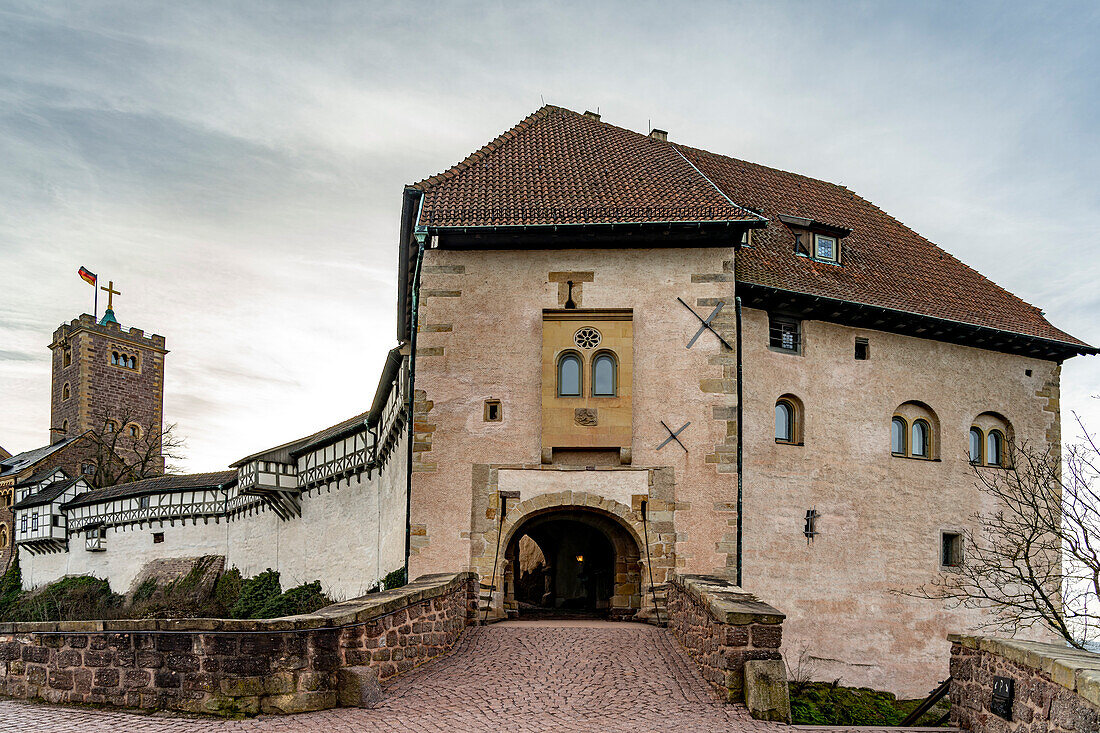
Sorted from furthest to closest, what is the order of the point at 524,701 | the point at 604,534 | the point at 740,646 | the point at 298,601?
the point at 298,601, the point at 604,534, the point at 740,646, the point at 524,701

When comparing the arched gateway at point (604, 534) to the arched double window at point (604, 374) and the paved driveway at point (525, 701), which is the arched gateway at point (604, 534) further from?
the paved driveway at point (525, 701)

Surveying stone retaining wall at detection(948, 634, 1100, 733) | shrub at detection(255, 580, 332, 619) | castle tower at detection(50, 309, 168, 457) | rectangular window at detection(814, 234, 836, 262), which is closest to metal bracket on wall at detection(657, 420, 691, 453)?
rectangular window at detection(814, 234, 836, 262)

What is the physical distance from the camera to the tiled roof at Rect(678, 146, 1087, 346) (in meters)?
21.5

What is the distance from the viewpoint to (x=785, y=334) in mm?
20938

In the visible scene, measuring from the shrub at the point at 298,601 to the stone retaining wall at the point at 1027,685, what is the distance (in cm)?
2092

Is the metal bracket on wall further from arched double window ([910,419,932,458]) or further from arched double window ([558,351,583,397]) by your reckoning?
arched double window ([910,419,932,458])

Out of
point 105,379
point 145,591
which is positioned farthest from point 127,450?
point 145,591

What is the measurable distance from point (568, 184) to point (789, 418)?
626cm

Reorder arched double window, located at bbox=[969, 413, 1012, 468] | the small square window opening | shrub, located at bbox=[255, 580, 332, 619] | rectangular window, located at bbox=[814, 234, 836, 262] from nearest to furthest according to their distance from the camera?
the small square window opening, arched double window, located at bbox=[969, 413, 1012, 468], rectangular window, located at bbox=[814, 234, 836, 262], shrub, located at bbox=[255, 580, 332, 619]

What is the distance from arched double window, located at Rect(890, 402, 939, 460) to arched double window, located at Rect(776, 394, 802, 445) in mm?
2305

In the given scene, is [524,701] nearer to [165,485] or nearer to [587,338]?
[587,338]

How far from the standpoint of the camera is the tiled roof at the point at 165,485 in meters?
40.3

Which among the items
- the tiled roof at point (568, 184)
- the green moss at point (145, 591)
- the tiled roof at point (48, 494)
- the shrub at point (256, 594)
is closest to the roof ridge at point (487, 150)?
the tiled roof at point (568, 184)

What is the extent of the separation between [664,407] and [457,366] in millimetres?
3549
